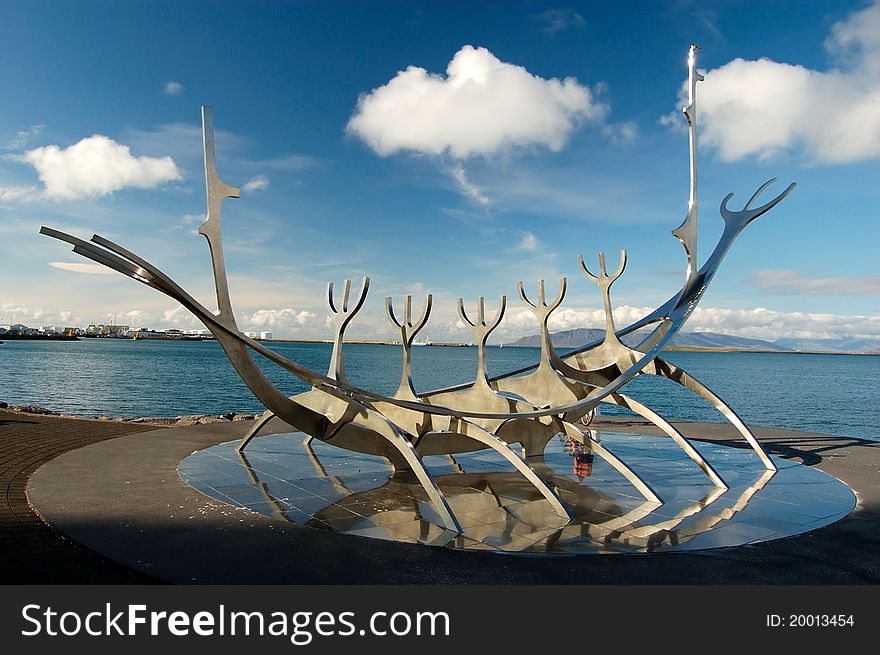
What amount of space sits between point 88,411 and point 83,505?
3190 cm

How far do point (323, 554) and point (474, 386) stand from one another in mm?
5739

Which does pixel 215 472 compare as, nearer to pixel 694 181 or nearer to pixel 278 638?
pixel 278 638

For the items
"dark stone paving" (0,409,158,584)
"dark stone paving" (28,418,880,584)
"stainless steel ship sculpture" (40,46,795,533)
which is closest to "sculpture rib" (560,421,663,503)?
"stainless steel ship sculpture" (40,46,795,533)

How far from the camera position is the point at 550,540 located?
901 centimetres

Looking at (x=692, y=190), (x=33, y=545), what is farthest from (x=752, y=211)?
(x=33, y=545)

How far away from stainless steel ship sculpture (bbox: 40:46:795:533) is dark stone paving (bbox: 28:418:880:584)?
1660 mm

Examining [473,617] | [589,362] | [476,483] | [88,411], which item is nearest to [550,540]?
[473,617]

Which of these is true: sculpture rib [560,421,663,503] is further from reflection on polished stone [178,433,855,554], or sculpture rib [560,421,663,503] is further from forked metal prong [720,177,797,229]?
forked metal prong [720,177,797,229]

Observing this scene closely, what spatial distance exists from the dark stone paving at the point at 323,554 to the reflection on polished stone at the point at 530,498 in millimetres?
431

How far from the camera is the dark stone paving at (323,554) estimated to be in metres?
7.38

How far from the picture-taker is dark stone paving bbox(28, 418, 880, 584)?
24.2 ft

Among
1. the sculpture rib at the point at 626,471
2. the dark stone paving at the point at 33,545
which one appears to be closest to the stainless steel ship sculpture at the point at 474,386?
the sculpture rib at the point at 626,471

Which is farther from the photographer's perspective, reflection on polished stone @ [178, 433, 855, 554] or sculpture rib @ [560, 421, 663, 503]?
sculpture rib @ [560, 421, 663, 503]

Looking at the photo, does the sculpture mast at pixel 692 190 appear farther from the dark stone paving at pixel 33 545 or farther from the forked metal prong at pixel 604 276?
the dark stone paving at pixel 33 545
